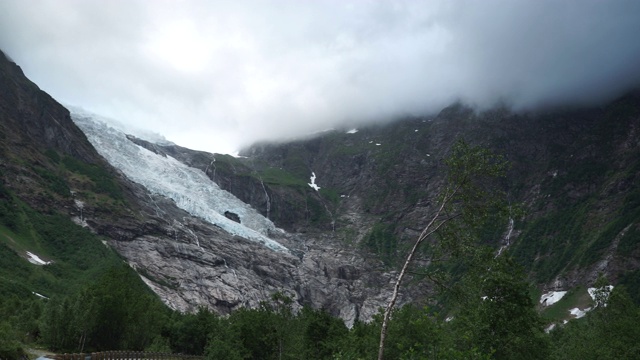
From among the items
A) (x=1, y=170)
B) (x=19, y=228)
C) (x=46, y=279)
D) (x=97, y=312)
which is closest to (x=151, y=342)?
(x=97, y=312)

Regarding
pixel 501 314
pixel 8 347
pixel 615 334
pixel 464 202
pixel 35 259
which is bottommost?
pixel 8 347

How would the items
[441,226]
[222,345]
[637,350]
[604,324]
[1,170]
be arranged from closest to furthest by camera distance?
[441,226] → [637,350] → [222,345] → [604,324] → [1,170]

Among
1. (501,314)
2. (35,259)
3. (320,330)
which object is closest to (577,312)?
(320,330)

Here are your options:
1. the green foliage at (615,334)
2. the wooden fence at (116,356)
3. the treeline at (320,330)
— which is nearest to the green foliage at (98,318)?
the treeline at (320,330)

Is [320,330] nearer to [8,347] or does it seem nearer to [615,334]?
[615,334]

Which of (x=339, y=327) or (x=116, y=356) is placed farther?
(x=339, y=327)

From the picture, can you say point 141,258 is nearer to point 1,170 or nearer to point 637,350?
point 1,170

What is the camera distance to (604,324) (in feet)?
186

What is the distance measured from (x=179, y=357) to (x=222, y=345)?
8306 millimetres

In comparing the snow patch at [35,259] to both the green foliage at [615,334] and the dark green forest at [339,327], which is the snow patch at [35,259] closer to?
the dark green forest at [339,327]

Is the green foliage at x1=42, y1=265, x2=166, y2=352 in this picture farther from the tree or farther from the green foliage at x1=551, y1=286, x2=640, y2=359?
the green foliage at x1=551, y1=286, x2=640, y2=359

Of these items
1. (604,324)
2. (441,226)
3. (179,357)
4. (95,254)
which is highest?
(95,254)

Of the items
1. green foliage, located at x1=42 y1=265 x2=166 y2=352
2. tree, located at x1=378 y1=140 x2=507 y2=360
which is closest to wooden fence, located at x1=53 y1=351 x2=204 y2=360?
green foliage, located at x1=42 y1=265 x2=166 y2=352

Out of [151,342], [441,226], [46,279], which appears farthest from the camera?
[46,279]
